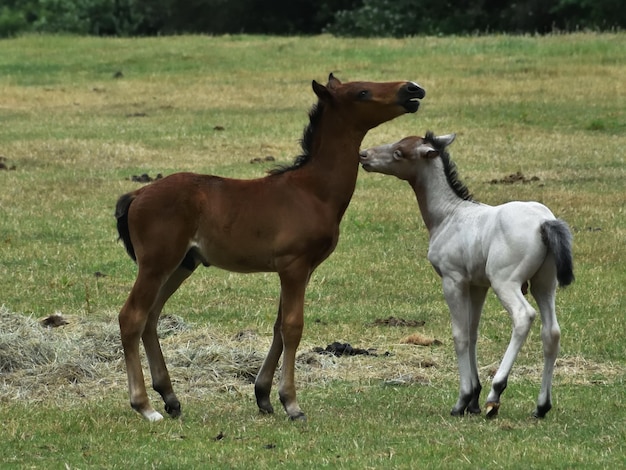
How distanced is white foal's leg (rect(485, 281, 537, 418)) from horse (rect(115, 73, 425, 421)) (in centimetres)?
114

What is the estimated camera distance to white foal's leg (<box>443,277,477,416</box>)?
8.14m

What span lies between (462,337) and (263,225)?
1.45 meters

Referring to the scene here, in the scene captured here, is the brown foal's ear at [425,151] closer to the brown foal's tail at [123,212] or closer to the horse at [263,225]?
the horse at [263,225]

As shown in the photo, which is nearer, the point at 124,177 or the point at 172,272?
the point at 172,272

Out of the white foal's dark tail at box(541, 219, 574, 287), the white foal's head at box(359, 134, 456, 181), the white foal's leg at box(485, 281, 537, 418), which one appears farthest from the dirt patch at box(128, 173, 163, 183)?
the white foal's dark tail at box(541, 219, 574, 287)

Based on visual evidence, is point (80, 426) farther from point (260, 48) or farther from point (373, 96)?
point (260, 48)

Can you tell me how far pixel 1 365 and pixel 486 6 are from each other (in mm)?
48732

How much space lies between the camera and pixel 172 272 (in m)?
8.06

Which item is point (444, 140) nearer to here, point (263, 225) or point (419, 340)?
point (263, 225)

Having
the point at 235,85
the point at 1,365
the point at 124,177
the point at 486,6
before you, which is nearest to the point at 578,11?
the point at 486,6

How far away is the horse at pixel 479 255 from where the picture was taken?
7773mm

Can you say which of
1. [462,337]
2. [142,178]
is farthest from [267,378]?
[142,178]

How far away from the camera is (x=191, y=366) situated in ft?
31.8

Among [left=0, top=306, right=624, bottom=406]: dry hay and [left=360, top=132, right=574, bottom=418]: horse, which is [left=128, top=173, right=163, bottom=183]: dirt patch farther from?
[left=360, top=132, right=574, bottom=418]: horse
